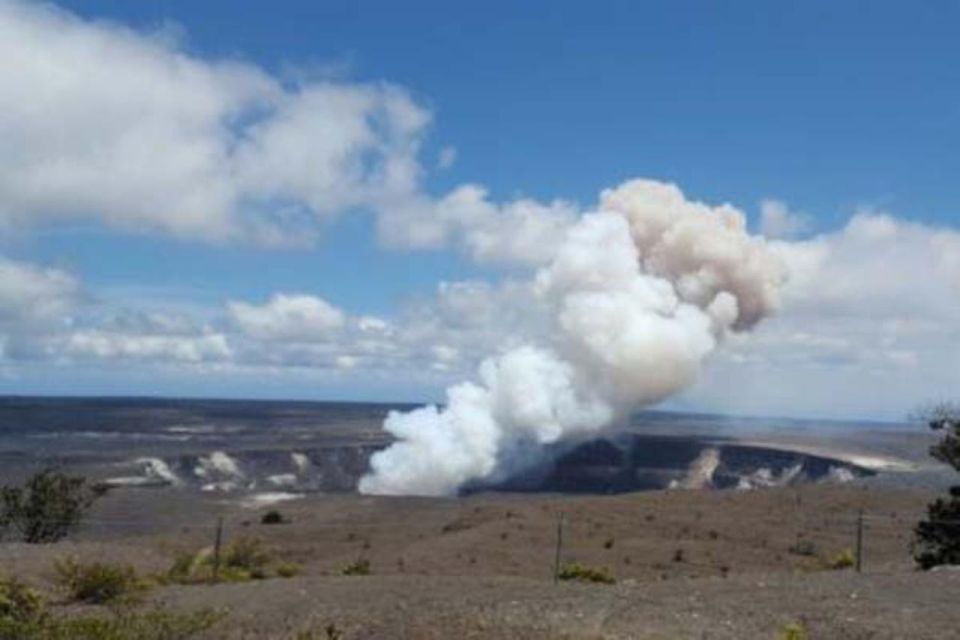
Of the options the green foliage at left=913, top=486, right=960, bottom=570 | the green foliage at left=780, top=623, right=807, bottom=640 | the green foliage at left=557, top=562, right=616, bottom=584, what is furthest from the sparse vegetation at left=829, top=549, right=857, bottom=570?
the green foliage at left=780, top=623, right=807, bottom=640

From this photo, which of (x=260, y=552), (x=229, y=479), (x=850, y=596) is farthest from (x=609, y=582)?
(x=229, y=479)

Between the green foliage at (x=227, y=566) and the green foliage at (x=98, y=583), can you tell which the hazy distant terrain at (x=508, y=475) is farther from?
the green foliage at (x=98, y=583)

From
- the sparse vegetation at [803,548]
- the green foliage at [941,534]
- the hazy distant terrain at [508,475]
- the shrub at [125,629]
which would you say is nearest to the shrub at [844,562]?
the green foliage at [941,534]

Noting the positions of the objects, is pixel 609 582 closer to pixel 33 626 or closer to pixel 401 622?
pixel 401 622

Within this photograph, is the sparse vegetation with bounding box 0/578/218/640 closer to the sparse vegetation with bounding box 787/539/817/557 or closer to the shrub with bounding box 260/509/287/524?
the sparse vegetation with bounding box 787/539/817/557

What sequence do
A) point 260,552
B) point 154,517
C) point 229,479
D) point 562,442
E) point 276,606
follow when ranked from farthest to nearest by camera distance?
point 562,442, point 229,479, point 154,517, point 260,552, point 276,606

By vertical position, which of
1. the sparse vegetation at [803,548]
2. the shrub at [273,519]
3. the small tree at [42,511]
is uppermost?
the sparse vegetation at [803,548]
